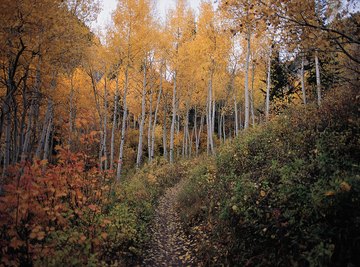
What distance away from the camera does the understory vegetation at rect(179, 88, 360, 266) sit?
3.32m

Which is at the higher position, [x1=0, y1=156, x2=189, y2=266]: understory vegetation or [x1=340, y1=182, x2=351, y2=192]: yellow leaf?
[x1=340, y1=182, x2=351, y2=192]: yellow leaf

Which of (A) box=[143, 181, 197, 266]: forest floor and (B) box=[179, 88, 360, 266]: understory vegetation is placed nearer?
(B) box=[179, 88, 360, 266]: understory vegetation

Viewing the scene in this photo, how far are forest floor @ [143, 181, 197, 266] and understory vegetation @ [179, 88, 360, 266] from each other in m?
0.35

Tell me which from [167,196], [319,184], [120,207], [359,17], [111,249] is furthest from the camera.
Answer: [167,196]

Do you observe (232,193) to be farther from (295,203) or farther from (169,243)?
(169,243)

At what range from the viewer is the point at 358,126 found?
466 centimetres

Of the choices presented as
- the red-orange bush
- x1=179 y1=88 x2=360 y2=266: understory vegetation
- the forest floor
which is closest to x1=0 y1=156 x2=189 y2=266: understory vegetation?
the red-orange bush

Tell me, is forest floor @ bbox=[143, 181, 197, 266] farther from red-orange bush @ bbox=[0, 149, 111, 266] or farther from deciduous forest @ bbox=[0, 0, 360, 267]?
red-orange bush @ bbox=[0, 149, 111, 266]

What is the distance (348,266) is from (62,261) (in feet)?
14.3

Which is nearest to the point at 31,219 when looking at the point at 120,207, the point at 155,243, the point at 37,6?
the point at 120,207

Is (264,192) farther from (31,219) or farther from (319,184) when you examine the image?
(31,219)

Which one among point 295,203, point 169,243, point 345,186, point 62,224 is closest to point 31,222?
point 62,224

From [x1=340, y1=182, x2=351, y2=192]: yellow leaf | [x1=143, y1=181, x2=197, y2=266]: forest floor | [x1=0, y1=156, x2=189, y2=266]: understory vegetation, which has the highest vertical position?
[x1=340, y1=182, x2=351, y2=192]: yellow leaf

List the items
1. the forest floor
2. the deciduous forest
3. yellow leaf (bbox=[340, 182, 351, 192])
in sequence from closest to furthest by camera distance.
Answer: yellow leaf (bbox=[340, 182, 351, 192]) → the deciduous forest → the forest floor
